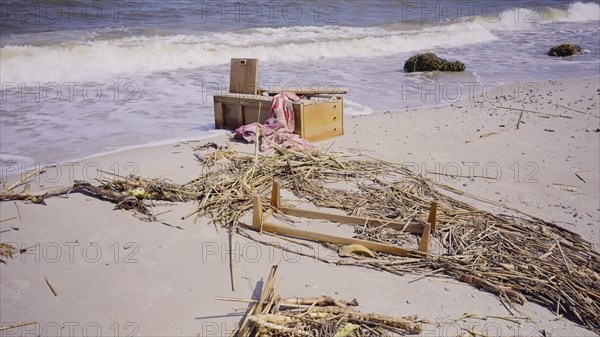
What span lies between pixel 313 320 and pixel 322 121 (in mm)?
3621

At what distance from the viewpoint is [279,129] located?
5395 mm

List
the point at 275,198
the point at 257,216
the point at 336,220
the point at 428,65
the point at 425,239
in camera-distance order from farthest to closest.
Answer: the point at 428,65
the point at 275,198
the point at 336,220
the point at 257,216
the point at 425,239

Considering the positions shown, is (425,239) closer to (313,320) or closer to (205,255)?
(313,320)

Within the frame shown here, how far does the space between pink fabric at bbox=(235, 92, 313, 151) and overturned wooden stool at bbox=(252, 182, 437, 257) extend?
5.21 feet

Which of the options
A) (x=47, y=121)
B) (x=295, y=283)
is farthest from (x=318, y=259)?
(x=47, y=121)

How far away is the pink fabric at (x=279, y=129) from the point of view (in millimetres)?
5211

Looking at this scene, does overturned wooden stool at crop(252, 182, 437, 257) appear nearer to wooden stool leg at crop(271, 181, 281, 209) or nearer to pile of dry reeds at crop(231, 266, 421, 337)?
wooden stool leg at crop(271, 181, 281, 209)

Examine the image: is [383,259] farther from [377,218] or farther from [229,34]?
[229,34]

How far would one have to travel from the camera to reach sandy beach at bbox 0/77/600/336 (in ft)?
8.58

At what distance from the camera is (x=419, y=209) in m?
3.76

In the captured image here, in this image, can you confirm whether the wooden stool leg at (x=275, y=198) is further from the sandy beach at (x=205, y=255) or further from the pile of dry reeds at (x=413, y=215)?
the sandy beach at (x=205, y=255)

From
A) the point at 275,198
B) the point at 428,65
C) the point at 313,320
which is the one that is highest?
the point at 428,65

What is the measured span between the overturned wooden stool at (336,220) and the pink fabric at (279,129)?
1588 mm

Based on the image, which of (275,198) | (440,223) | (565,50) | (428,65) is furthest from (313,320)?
(565,50)
